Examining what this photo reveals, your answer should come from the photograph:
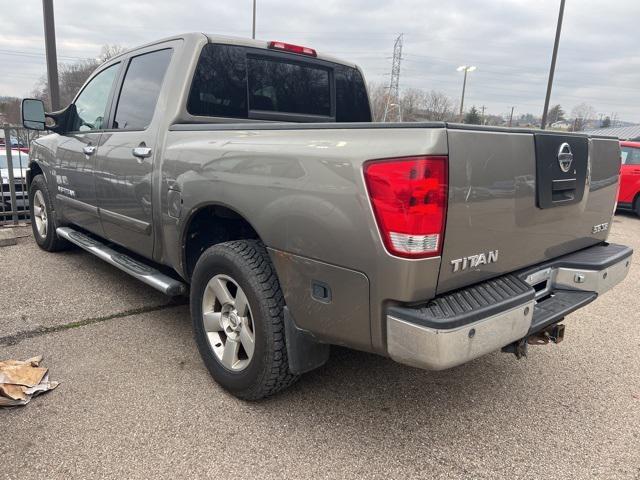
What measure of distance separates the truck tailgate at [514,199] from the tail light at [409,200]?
7 centimetres

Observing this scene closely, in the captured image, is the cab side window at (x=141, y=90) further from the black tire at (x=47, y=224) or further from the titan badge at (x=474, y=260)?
the titan badge at (x=474, y=260)

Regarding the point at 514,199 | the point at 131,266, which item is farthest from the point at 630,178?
the point at 131,266

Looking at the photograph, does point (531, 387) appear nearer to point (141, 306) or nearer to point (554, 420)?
point (554, 420)

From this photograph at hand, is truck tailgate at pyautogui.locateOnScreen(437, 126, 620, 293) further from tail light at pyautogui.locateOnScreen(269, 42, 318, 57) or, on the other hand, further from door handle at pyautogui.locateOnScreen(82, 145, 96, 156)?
door handle at pyautogui.locateOnScreen(82, 145, 96, 156)

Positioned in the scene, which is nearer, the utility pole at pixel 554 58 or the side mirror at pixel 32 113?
the side mirror at pixel 32 113

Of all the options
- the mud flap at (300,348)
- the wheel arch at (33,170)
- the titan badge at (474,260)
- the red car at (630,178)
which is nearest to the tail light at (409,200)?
the titan badge at (474,260)

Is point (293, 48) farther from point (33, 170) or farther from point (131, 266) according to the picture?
point (33, 170)

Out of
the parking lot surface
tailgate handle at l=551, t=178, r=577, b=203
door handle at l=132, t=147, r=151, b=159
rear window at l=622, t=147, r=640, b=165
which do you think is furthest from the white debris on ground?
rear window at l=622, t=147, r=640, b=165

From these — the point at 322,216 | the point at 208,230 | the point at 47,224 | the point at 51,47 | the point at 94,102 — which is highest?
the point at 51,47

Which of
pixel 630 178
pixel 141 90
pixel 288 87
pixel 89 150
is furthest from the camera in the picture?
pixel 630 178

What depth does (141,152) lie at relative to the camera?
3277 mm

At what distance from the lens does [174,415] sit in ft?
8.51

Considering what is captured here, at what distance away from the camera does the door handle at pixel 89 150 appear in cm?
392

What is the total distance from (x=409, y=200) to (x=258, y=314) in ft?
3.29
